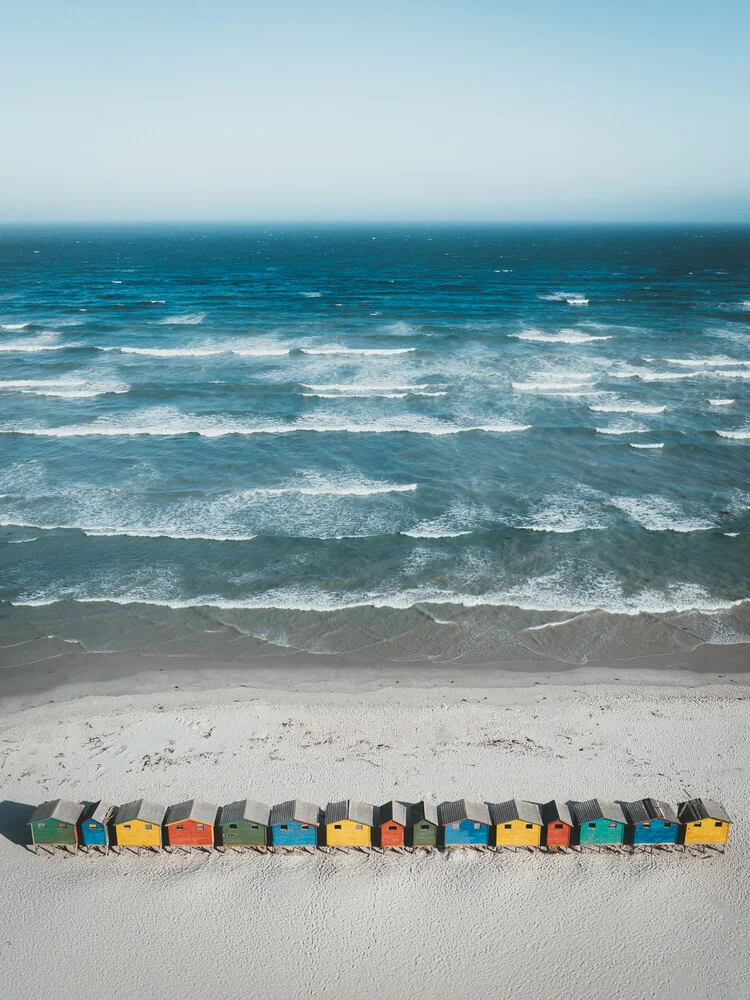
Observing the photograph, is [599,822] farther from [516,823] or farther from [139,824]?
[139,824]

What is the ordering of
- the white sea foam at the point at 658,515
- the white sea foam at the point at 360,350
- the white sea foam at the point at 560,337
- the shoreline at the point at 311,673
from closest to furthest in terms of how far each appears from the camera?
the shoreline at the point at 311,673, the white sea foam at the point at 658,515, the white sea foam at the point at 360,350, the white sea foam at the point at 560,337

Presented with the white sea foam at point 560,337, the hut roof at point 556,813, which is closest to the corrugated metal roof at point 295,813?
the hut roof at point 556,813

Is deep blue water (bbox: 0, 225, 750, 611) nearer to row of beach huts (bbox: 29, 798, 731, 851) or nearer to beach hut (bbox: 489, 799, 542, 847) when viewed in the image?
row of beach huts (bbox: 29, 798, 731, 851)

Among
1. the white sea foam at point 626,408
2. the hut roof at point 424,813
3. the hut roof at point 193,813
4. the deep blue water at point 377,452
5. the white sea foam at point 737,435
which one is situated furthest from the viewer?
the white sea foam at point 626,408

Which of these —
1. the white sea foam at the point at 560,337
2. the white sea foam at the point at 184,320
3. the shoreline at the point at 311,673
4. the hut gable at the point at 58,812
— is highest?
the white sea foam at the point at 184,320

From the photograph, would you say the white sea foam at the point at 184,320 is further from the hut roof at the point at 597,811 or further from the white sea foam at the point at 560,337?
the hut roof at the point at 597,811

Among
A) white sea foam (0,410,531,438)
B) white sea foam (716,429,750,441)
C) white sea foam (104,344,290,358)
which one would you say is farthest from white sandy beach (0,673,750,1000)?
white sea foam (104,344,290,358)
